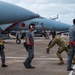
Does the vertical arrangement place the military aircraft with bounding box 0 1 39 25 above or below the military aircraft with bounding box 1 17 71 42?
above

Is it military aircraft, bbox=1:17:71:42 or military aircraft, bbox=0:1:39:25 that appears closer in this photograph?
military aircraft, bbox=0:1:39:25

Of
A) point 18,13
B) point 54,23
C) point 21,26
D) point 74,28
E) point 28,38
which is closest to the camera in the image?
point 74,28

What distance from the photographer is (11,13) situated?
16.4 metres

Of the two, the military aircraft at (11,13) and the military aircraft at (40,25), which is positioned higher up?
the military aircraft at (11,13)

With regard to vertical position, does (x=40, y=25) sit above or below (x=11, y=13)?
below

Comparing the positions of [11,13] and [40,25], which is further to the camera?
[40,25]

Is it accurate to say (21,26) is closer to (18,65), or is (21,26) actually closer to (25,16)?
(25,16)

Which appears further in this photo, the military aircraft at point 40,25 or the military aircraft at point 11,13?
the military aircraft at point 40,25

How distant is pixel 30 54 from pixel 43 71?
103cm

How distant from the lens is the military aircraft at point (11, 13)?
15.9 metres

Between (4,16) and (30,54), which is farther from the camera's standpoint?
(4,16)

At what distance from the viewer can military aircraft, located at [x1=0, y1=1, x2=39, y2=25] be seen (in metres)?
15.9

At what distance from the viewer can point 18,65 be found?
12.4m

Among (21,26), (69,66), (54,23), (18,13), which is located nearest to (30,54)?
(69,66)
